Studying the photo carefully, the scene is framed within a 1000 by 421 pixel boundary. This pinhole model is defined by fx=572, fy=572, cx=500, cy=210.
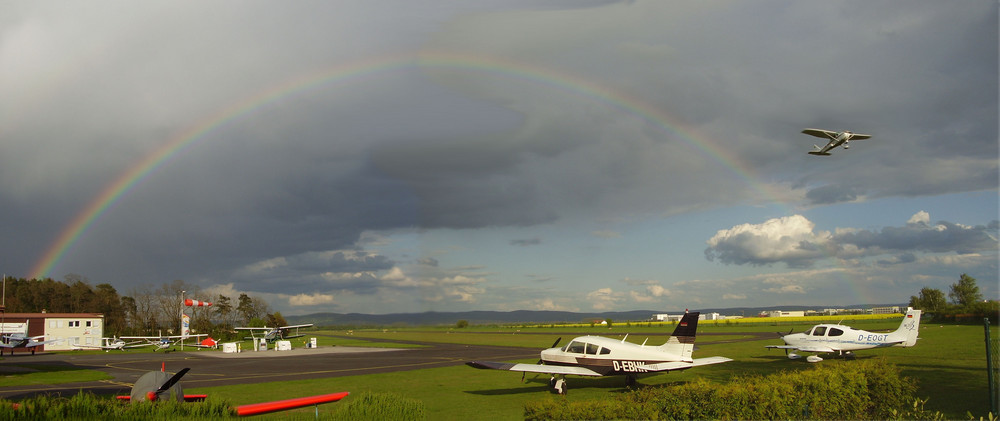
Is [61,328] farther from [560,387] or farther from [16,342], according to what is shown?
[560,387]

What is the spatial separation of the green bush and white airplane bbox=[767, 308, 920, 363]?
56.9 ft

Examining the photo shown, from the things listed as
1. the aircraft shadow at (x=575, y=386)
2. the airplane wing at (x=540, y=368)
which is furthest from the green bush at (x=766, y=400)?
the aircraft shadow at (x=575, y=386)

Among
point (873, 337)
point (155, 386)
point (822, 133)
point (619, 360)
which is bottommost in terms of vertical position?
point (873, 337)

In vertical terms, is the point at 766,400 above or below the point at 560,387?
above

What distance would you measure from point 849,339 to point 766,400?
23239mm

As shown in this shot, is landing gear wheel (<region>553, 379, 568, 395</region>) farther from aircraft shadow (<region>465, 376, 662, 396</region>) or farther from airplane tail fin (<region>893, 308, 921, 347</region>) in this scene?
airplane tail fin (<region>893, 308, 921, 347</region>)

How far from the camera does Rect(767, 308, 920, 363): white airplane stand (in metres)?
28.8

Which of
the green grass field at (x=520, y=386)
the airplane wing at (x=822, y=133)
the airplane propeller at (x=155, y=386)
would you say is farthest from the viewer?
the airplane wing at (x=822, y=133)

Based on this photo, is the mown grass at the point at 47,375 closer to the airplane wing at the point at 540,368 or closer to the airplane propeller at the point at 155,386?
the airplane wing at the point at 540,368

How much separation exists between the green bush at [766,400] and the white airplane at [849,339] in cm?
1735

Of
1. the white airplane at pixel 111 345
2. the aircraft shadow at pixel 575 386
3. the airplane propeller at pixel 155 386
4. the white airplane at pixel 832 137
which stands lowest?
the white airplane at pixel 111 345

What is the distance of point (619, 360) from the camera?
2075 centimetres

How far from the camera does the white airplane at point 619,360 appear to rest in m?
20.5

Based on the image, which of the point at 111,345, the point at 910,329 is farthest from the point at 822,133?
the point at 111,345
